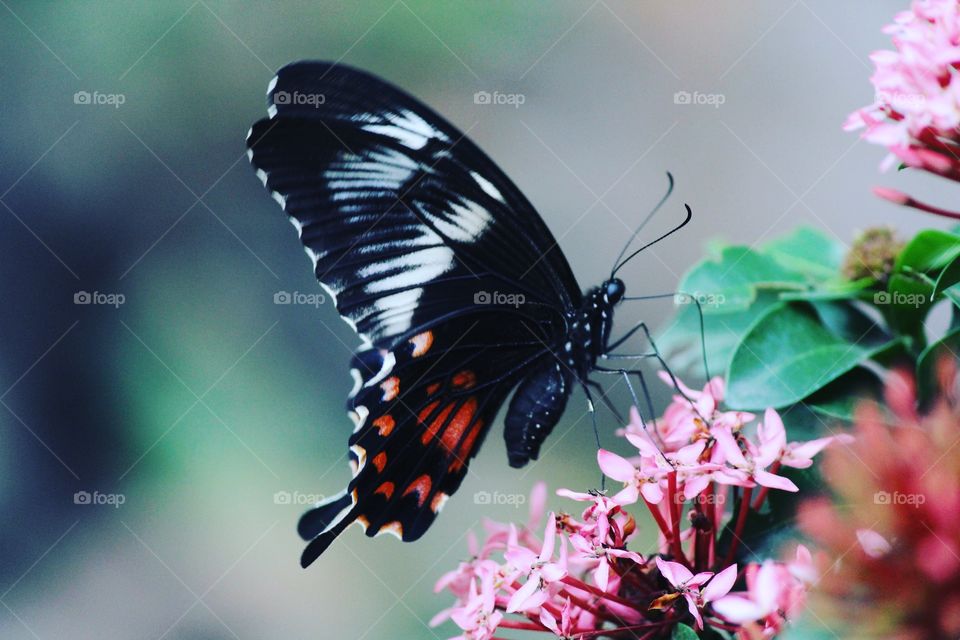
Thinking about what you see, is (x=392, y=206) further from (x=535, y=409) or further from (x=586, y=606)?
(x=586, y=606)

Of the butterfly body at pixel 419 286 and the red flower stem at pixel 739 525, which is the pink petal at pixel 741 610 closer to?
the red flower stem at pixel 739 525

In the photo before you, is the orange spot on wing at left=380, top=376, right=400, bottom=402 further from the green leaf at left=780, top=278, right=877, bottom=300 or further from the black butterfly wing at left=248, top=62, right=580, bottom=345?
the green leaf at left=780, top=278, right=877, bottom=300

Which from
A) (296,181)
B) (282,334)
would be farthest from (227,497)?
(296,181)

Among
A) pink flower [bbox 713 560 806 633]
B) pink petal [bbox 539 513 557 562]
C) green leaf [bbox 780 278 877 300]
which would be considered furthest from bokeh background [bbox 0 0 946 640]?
pink flower [bbox 713 560 806 633]

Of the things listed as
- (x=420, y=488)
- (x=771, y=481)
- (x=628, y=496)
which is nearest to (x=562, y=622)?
(x=628, y=496)

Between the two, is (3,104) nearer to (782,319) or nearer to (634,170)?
(634,170)

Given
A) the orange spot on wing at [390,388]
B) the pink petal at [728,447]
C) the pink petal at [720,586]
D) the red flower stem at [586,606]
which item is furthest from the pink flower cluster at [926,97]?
the orange spot on wing at [390,388]
